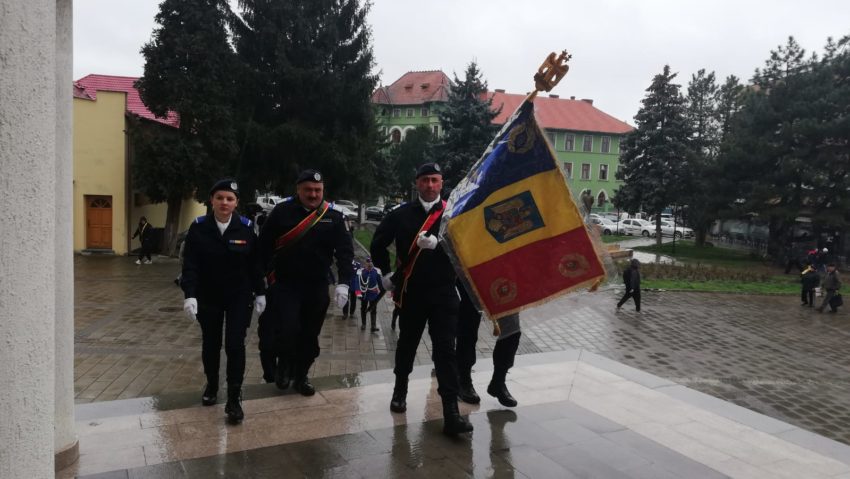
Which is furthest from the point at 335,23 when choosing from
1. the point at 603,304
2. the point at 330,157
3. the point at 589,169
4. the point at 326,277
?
the point at 589,169

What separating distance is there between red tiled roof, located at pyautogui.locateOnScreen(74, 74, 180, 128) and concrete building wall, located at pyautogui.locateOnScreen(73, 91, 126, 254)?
453 millimetres

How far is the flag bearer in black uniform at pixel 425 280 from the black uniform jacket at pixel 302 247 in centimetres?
48

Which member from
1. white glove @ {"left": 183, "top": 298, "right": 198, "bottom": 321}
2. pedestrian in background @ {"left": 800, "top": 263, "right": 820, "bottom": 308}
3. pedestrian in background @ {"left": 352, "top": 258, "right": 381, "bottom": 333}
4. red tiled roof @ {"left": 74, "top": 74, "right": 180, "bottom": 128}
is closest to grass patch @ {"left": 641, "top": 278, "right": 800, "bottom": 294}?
pedestrian in background @ {"left": 800, "top": 263, "right": 820, "bottom": 308}

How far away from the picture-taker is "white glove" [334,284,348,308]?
5.31m

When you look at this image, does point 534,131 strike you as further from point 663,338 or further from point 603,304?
point 603,304

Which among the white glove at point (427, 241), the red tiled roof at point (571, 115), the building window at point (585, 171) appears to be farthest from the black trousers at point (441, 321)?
the building window at point (585, 171)

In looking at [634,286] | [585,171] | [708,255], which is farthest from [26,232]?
[585,171]

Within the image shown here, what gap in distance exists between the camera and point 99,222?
78.3 ft

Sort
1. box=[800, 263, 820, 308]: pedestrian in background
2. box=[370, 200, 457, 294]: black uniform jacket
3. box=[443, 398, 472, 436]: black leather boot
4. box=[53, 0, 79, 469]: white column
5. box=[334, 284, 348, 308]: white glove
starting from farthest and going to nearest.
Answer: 1. box=[800, 263, 820, 308]: pedestrian in background
2. box=[334, 284, 348, 308]: white glove
3. box=[370, 200, 457, 294]: black uniform jacket
4. box=[443, 398, 472, 436]: black leather boot
5. box=[53, 0, 79, 469]: white column

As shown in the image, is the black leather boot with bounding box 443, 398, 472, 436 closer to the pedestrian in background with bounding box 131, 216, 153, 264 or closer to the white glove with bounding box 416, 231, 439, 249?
the white glove with bounding box 416, 231, 439, 249

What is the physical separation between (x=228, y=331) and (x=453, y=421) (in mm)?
1953

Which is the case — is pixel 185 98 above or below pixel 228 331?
above

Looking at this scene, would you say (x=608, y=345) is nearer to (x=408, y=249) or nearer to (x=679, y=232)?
(x=408, y=249)

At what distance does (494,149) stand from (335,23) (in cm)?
2114
